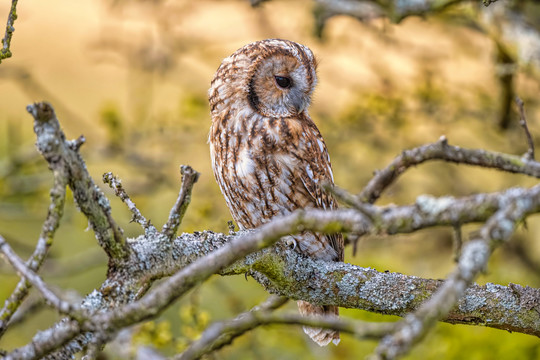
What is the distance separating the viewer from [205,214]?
3668 mm

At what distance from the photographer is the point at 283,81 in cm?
302

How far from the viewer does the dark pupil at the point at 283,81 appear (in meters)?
3.00

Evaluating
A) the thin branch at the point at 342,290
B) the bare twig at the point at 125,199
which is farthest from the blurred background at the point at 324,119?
the bare twig at the point at 125,199

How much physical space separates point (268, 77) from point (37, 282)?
1.94 m

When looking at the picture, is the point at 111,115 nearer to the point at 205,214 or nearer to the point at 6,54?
the point at 205,214

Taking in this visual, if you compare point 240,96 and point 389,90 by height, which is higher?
point 389,90

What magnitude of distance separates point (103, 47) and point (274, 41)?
2.87 meters

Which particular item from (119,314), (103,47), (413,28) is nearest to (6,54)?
(119,314)

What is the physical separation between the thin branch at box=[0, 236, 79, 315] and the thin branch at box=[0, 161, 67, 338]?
0.09 ft

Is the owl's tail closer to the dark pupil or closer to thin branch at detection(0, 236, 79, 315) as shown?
the dark pupil

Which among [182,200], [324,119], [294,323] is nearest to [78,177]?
[182,200]

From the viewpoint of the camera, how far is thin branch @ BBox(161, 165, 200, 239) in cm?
153

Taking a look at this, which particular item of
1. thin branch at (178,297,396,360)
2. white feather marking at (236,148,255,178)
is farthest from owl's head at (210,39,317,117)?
thin branch at (178,297,396,360)

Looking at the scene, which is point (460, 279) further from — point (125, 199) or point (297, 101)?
point (297, 101)
